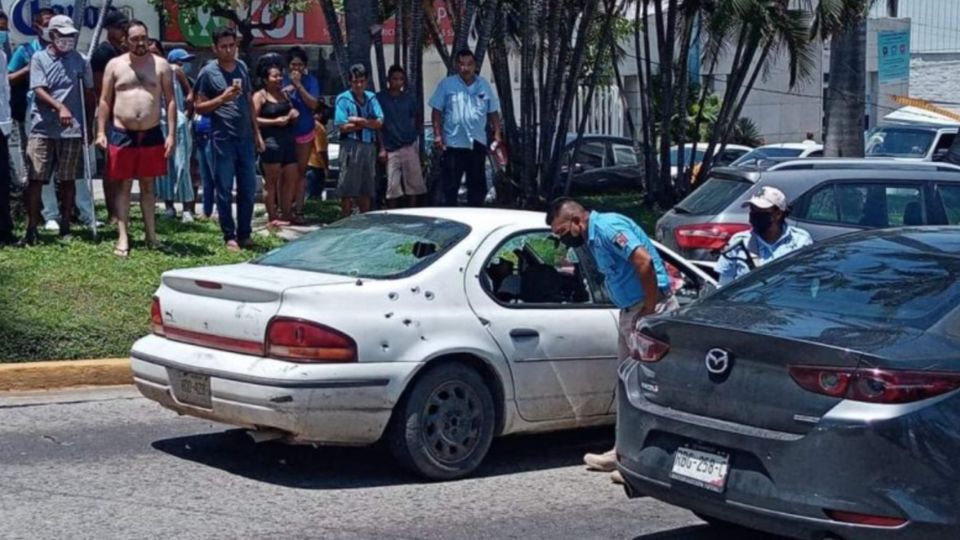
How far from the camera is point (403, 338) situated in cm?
809

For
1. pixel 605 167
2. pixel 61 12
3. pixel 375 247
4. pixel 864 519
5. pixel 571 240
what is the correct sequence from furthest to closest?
pixel 605 167, pixel 61 12, pixel 375 247, pixel 571 240, pixel 864 519

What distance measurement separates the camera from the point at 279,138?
15.6 m

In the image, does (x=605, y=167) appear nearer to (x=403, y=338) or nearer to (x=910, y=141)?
(x=910, y=141)

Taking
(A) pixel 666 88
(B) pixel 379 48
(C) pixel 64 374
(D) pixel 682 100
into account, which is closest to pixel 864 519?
(C) pixel 64 374

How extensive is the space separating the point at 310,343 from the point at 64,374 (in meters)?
3.58

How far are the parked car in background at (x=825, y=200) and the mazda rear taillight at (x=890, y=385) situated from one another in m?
6.71

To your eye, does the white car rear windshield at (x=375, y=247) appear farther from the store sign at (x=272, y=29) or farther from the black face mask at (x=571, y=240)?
the store sign at (x=272, y=29)

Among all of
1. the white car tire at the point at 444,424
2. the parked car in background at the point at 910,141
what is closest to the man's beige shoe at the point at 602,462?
the white car tire at the point at 444,424

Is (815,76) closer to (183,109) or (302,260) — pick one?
(183,109)

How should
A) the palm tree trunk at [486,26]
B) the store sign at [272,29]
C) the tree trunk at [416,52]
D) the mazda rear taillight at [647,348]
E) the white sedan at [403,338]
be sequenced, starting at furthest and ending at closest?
the store sign at [272,29], the palm tree trunk at [486,26], the tree trunk at [416,52], the white sedan at [403,338], the mazda rear taillight at [647,348]

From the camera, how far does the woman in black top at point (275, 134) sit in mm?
15500

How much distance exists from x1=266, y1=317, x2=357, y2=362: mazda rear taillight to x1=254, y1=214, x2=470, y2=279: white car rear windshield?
60 cm

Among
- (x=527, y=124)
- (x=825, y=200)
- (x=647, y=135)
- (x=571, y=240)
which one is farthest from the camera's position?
(x=647, y=135)

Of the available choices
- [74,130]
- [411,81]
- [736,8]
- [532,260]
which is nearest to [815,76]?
[736,8]
